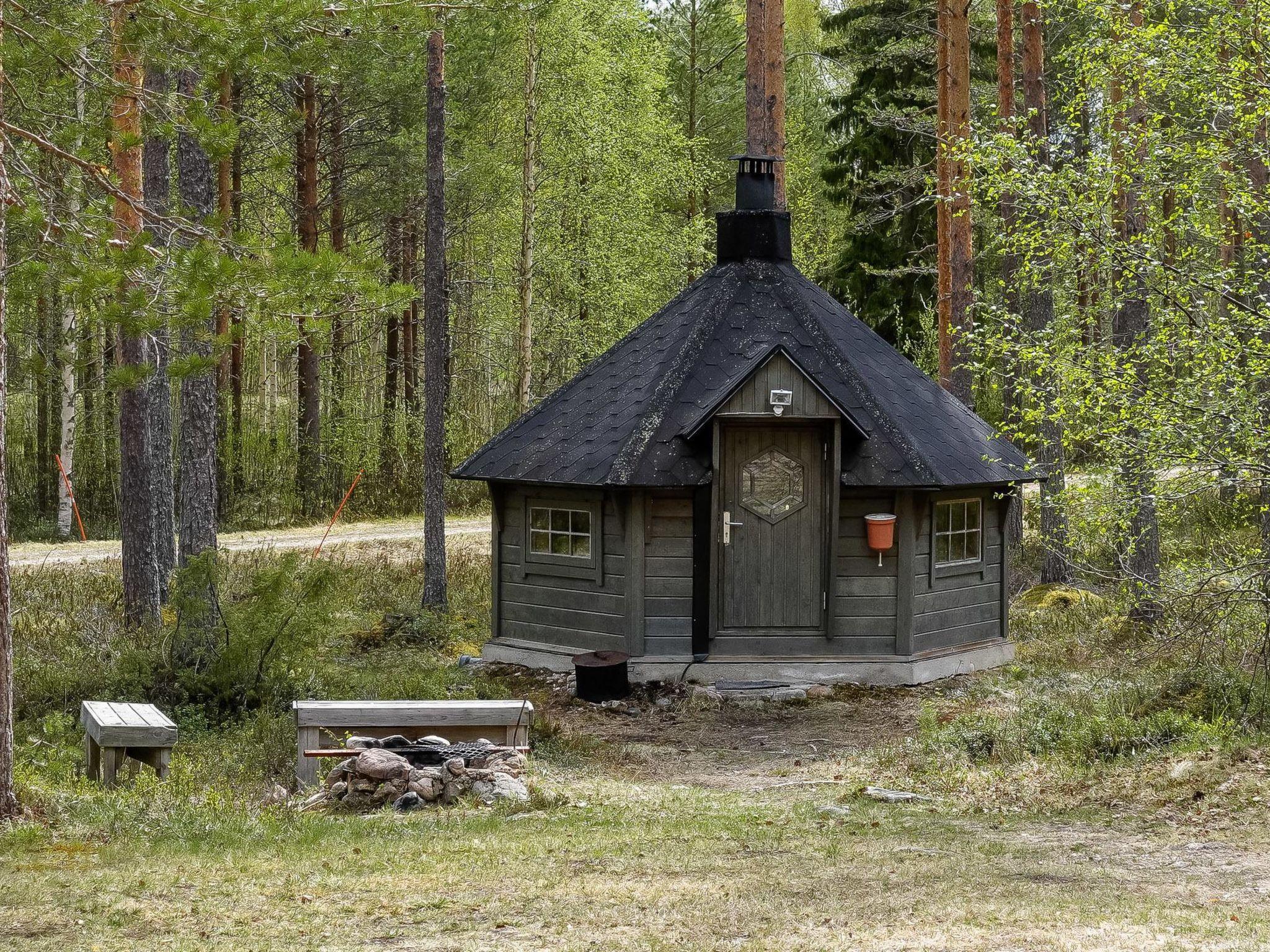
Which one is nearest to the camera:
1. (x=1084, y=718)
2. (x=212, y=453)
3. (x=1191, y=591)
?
(x=1191, y=591)

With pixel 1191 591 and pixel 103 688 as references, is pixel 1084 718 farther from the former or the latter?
pixel 103 688

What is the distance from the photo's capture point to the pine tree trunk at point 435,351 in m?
16.2

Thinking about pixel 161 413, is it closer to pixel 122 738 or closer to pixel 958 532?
pixel 122 738

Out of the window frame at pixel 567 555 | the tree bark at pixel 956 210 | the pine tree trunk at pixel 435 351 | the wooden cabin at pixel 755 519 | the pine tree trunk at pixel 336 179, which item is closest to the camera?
the wooden cabin at pixel 755 519

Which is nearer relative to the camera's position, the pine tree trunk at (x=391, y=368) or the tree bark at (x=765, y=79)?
the tree bark at (x=765, y=79)

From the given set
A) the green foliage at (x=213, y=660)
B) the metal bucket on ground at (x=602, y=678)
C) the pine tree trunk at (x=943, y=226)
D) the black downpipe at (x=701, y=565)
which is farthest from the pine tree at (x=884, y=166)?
the green foliage at (x=213, y=660)

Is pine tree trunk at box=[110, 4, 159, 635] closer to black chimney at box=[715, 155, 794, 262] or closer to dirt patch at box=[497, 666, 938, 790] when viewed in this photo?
dirt patch at box=[497, 666, 938, 790]

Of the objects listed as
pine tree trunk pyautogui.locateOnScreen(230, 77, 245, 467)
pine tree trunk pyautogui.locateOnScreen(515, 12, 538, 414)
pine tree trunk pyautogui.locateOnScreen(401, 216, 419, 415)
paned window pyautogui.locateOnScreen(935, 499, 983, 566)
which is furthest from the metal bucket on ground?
pine tree trunk pyautogui.locateOnScreen(401, 216, 419, 415)

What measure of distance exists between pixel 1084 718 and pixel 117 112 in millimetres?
8442

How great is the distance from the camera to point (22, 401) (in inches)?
1114

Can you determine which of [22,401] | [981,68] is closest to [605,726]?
[981,68]

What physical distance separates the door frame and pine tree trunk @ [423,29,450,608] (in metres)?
4.74

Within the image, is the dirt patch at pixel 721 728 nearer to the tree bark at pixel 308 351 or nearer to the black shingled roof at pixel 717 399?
the black shingled roof at pixel 717 399

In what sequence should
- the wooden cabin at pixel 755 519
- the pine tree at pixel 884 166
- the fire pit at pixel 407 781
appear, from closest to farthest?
the fire pit at pixel 407 781
the wooden cabin at pixel 755 519
the pine tree at pixel 884 166
